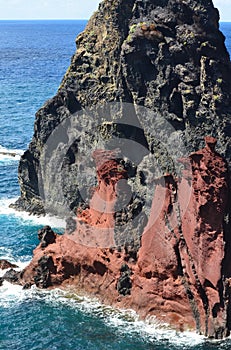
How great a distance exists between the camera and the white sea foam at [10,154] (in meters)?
122

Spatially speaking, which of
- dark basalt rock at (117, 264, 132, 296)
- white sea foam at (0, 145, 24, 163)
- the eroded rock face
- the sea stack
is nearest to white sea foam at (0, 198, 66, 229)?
the sea stack

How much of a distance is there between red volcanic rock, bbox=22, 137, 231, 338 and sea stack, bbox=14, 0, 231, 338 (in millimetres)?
105

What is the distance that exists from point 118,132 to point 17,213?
24.6 meters

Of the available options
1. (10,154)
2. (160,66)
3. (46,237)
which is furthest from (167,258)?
(10,154)

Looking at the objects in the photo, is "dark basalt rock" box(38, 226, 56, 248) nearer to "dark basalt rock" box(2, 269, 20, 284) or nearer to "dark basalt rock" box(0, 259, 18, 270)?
"dark basalt rock" box(2, 269, 20, 284)

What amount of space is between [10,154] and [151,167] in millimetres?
52421

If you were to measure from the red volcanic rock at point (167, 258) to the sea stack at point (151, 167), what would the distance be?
0.35 feet

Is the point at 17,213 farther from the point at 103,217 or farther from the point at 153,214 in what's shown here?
the point at 153,214

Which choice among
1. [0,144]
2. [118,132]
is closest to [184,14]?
[118,132]

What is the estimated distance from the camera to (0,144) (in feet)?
435

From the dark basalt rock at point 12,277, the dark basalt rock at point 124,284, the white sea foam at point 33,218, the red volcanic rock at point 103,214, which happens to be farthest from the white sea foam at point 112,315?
the white sea foam at point 33,218

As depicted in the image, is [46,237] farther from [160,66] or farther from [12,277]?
[160,66]

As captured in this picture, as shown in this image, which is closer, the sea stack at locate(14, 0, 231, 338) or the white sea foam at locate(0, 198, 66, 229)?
the sea stack at locate(14, 0, 231, 338)

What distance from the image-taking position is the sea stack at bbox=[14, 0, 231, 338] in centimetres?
6281
